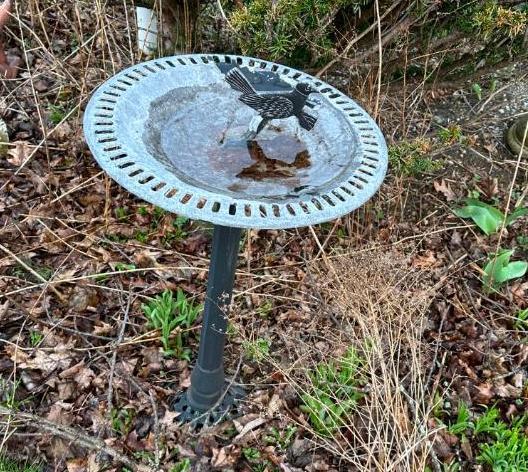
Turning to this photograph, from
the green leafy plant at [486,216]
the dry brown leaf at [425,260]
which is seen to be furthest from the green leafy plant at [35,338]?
the green leafy plant at [486,216]

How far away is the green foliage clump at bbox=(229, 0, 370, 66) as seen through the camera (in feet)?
8.14

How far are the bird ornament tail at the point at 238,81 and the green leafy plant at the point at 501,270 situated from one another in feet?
6.08

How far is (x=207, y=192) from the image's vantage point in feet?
5.08

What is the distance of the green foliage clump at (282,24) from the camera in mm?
2480

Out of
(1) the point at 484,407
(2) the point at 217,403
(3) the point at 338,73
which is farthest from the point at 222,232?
(3) the point at 338,73

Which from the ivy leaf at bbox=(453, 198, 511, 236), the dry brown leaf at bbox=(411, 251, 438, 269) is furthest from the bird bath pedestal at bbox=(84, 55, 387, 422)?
the ivy leaf at bbox=(453, 198, 511, 236)

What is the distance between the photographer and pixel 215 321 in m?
2.18

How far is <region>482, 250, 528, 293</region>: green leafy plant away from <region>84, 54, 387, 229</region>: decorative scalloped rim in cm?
155

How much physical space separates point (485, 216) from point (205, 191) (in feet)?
7.56

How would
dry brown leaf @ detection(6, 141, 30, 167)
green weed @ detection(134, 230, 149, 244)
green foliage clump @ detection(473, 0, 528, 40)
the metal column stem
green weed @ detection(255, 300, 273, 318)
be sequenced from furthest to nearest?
dry brown leaf @ detection(6, 141, 30, 167) → green weed @ detection(134, 230, 149, 244) → green weed @ detection(255, 300, 273, 318) → green foliage clump @ detection(473, 0, 528, 40) → the metal column stem

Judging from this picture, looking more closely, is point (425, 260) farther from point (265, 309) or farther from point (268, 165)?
point (268, 165)

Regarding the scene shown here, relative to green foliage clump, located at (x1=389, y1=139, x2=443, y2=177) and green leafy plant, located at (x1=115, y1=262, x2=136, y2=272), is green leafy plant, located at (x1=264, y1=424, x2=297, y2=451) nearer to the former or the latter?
green leafy plant, located at (x1=115, y1=262, x2=136, y2=272)

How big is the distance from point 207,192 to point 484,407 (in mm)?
1906

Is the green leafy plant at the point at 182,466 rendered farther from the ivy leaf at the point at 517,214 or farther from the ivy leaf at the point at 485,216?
the ivy leaf at the point at 517,214
